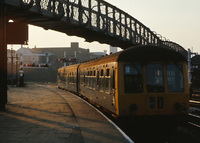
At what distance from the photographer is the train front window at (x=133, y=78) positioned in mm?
9227

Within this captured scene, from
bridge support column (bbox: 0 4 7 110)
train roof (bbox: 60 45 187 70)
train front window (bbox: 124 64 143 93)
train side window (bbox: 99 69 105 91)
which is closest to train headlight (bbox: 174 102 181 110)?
train front window (bbox: 124 64 143 93)

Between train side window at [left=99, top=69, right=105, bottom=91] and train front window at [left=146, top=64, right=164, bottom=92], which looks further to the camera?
train side window at [left=99, top=69, right=105, bottom=91]

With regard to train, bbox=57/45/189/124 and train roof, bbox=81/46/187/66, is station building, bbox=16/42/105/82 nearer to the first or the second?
train roof, bbox=81/46/187/66

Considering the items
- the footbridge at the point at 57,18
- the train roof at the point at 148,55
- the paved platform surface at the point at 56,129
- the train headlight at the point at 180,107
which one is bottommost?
the paved platform surface at the point at 56,129

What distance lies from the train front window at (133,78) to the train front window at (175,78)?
1.00 metres

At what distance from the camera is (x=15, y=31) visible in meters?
16.4

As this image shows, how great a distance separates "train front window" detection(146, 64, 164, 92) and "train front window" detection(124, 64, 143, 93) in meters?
0.27

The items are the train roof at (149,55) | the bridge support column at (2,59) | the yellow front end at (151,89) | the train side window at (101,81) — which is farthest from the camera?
the bridge support column at (2,59)

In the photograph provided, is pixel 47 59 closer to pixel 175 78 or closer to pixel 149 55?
pixel 149 55

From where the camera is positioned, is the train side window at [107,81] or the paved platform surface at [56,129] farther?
the train side window at [107,81]

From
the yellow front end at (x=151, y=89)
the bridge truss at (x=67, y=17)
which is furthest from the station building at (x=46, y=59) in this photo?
the yellow front end at (x=151, y=89)

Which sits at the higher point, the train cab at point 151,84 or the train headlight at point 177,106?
the train cab at point 151,84

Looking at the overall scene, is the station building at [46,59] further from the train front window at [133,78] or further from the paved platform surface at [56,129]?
the train front window at [133,78]

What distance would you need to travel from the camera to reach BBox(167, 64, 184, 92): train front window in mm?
9305
